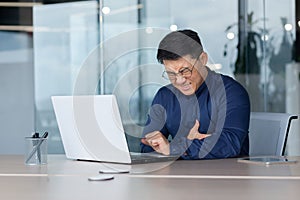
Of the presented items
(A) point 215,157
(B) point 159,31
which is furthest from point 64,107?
(B) point 159,31

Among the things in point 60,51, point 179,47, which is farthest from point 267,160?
point 60,51

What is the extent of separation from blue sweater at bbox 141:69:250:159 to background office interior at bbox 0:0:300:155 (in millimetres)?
3004

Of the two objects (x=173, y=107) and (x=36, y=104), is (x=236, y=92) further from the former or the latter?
(x=36, y=104)

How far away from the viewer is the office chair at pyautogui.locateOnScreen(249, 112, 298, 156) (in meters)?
3.02

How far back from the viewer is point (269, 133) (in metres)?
3.13

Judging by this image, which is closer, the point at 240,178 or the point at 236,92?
the point at 240,178

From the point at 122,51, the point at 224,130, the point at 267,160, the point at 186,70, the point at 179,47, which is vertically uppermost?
the point at 122,51

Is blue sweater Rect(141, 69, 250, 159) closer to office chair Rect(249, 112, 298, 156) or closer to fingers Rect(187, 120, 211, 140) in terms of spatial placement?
fingers Rect(187, 120, 211, 140)

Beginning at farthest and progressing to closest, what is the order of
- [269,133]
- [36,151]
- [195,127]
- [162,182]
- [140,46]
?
1. [140,46]
2. [269,133]
3. [195,127]
4. [36,151]
5. [162,182]

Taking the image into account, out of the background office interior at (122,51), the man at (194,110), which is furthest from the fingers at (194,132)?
the background office interior at (122,51)

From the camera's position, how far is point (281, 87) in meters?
6.25

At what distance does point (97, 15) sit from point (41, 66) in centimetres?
79

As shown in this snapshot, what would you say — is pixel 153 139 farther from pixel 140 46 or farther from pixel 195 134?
pixel 140 46

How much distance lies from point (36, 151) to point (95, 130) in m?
0.31
